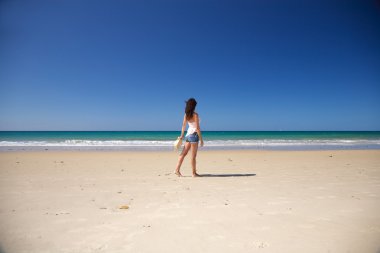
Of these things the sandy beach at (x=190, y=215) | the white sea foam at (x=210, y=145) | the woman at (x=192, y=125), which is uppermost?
the woman at (x=192, y=125)

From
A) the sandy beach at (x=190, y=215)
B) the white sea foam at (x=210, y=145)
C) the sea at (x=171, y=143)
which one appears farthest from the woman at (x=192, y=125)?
the white sea foam at (x=210, y=145)

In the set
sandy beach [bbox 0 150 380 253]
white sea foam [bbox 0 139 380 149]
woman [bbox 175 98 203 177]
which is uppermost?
woman [bbox 175 98 203 177]

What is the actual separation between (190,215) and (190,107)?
3502 millimetres

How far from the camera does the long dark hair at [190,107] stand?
6.68 meters

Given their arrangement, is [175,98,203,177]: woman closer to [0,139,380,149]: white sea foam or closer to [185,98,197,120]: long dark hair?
[185,98,197,120]: long dark hair

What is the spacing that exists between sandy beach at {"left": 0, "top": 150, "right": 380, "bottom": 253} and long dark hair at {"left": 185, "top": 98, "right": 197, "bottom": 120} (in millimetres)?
1704

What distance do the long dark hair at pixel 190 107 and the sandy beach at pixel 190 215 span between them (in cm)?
170

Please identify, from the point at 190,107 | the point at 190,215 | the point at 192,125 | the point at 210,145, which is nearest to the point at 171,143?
the point at 210,145

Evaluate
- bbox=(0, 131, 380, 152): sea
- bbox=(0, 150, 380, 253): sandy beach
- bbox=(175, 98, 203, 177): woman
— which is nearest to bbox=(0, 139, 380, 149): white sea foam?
bbox=(0, 131, 380, 152): sea

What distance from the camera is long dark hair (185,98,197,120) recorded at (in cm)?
668

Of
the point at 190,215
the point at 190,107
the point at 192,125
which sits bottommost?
the point at 190,215

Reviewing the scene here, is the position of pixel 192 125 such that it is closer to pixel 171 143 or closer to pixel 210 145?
pixel 210 145

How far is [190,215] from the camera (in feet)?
12.0

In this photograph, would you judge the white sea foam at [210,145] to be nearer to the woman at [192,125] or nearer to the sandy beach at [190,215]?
the woman at [192,125]
